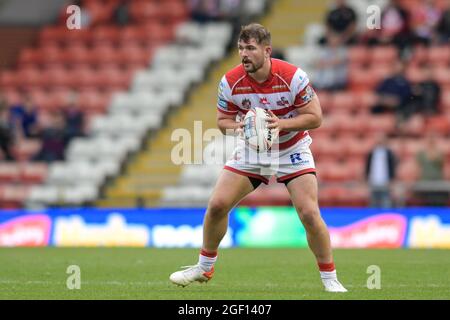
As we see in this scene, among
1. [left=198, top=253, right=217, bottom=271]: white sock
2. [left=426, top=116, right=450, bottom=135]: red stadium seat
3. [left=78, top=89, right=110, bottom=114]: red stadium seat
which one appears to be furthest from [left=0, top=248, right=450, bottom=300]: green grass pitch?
[left=78, top=89, right=110, bottom=114]: red stadium seat

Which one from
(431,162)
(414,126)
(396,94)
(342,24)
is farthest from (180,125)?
(431,162)

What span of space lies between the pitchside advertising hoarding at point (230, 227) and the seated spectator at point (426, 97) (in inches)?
116

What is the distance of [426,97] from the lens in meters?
21.0

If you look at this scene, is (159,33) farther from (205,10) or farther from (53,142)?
(53,142)

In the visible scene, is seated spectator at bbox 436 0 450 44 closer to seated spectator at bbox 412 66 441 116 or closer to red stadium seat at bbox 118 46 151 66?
seated spectator at bbox 412 66 441 116

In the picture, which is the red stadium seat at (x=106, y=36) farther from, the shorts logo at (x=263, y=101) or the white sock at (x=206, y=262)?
the shorts logo at (x=263, y=101)

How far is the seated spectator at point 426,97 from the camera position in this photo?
2092cm

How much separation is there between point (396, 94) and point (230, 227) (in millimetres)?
4092

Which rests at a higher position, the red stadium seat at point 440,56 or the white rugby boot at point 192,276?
the red stadium seat at point 440,56

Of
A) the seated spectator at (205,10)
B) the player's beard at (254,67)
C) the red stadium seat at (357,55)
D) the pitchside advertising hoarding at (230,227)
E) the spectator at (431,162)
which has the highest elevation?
the seated spectator at (205,10)

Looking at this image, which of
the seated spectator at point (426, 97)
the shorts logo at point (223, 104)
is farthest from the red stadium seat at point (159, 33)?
the shorts logo at point (223, 104)

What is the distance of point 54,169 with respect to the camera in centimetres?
2277

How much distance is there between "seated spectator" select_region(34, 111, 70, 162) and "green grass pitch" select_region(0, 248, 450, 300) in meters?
4.86
